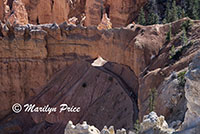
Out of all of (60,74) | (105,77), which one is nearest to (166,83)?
(105,77)

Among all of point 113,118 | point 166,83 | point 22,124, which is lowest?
point 22,124

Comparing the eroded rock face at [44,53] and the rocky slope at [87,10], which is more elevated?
the rocky slope at [87,10]

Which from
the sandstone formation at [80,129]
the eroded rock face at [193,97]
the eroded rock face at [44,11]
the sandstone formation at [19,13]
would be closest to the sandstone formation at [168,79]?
the sandstone formation at [80,129]

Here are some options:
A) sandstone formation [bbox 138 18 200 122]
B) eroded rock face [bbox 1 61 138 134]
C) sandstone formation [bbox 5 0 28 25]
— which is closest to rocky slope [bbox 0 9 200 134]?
eroded rock face [bbox 1 61 138 134]

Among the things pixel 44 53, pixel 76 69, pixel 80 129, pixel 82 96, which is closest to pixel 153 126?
pixel 80 129

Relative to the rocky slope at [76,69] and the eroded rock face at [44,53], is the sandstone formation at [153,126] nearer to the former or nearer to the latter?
the rocky slope at [76,69]

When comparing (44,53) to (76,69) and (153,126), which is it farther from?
(153,126)

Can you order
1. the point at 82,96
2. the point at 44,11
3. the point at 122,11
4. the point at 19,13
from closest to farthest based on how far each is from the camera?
the point at 82,96, the point at 19,13, the point at 122,11, the point at 44,11

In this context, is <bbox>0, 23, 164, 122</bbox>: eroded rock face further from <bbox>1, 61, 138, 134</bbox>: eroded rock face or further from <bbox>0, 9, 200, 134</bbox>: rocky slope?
<bbox>1, 61, 138, 134</bbox>: eroded rock face

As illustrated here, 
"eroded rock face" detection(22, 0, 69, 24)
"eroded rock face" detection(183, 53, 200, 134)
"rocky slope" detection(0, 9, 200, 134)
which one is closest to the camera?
"eroded rock face" detection(183, 53, 200, 134)

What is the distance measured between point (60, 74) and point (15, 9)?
1558cm

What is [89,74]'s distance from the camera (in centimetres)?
3850

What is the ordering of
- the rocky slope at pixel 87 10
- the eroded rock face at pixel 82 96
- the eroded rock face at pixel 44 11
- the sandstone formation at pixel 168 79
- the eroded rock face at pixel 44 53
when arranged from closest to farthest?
the sandstone formation at pixel 168 79 < the eroded rock face at pixel 44 53 < the eroded rock face at pixel 82 96 < the rocky slope at pixel 87 10 < the eroded rock face at pixel 44 11

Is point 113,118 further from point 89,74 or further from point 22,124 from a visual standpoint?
point 22,124
